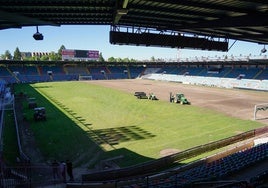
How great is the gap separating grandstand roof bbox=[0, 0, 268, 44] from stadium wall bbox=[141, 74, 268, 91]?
54.2m

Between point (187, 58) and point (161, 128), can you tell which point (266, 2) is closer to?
point (161, 128)

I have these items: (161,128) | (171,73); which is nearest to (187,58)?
(171,73)

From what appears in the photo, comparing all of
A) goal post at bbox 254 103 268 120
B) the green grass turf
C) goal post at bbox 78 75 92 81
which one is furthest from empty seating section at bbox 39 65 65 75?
goal post at bbox 254 103 268 120

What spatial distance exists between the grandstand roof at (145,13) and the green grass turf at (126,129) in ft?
31.8

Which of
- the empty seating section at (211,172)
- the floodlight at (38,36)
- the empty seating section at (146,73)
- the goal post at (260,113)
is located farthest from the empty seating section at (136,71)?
the empty seating section at (211,172)

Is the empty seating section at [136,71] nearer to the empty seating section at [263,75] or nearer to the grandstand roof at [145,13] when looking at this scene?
the empty seating section at [263,75]

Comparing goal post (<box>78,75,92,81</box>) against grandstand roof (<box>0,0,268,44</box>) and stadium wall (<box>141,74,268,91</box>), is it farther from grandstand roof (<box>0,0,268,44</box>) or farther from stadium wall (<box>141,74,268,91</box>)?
grandstand roof (<box>0,0,268,44</box>)

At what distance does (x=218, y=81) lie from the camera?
7694 cm

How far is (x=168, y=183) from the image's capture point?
1184 cm

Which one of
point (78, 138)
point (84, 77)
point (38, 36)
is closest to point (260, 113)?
point (78, 138)

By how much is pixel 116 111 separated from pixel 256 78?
49.4 m

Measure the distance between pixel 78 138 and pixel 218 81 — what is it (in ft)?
204

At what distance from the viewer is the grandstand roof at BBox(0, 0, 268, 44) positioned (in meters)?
12.1

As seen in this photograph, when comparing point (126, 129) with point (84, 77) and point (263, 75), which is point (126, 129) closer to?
point (263, 75)
